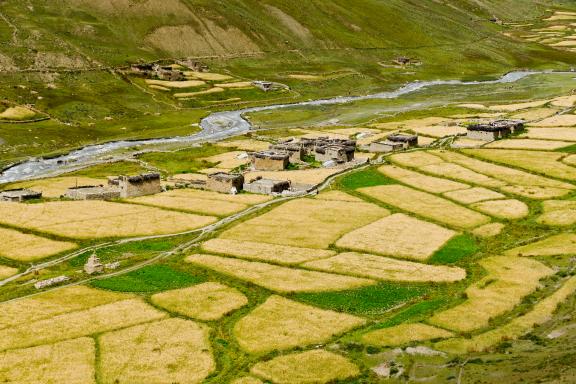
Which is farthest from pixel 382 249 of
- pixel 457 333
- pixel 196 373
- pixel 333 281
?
pixel 196 373

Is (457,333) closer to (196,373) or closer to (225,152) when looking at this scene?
(196,373)

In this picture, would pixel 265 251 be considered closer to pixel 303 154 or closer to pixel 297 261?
pixel 297 261

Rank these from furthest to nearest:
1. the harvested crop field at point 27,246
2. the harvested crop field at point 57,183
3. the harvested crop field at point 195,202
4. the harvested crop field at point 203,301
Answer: the harvested crop field at point 57,183
the harvested crop field at point 195,202
the harvested crop field at point 27,246
the harvested crop field at point 203,301

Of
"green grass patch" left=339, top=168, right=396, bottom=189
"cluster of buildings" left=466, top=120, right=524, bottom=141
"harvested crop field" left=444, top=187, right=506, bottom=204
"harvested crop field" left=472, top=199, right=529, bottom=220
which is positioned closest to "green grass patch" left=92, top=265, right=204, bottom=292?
"harvested crop field" left=472, top=199, right=529, bottom=220

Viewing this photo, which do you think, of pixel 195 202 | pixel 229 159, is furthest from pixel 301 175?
pixel 195 202

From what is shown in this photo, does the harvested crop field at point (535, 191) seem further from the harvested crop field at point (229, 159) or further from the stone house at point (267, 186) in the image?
the harvested crop field at point (229, 159)

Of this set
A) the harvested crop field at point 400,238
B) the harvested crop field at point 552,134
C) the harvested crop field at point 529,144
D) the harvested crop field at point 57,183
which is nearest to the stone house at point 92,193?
the harvested crop field at point 57,183

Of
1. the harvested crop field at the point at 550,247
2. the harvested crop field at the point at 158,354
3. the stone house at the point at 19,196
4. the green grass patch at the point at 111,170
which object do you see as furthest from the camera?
the green grass patch at the point at 111,170
